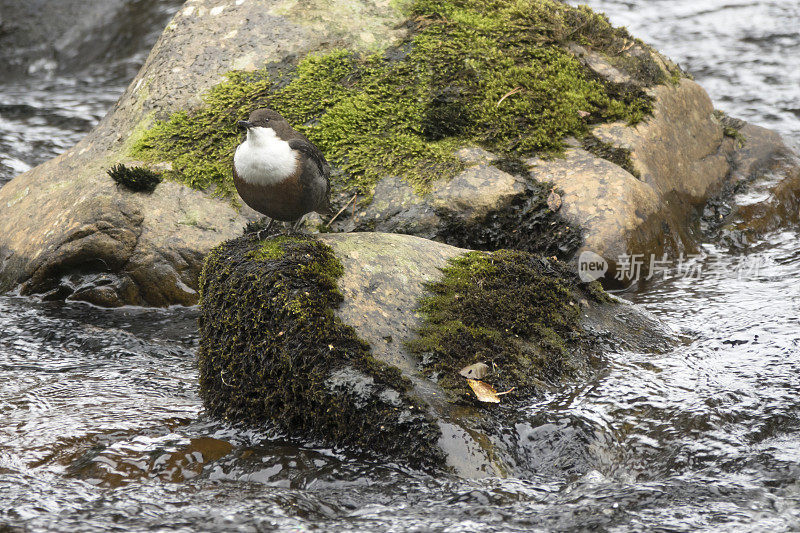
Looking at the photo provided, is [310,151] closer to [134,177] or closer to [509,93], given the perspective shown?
[134,177]

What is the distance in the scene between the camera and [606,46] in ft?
24.3

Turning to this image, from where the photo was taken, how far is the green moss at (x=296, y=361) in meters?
3.69

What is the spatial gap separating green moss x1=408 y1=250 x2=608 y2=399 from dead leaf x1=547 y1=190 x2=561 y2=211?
4.03ft

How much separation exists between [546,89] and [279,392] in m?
4.25

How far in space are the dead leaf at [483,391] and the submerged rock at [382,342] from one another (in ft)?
0.17

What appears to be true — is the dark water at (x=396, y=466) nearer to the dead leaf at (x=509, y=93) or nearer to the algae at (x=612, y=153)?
the algae at (x=612, y=153)

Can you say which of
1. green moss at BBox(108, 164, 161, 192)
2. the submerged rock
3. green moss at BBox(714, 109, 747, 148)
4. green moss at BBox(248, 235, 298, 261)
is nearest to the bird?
green moss at BBox(248, 235, 298, 261)

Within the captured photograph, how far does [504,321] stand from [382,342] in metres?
0.80

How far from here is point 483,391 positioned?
394 centimetres

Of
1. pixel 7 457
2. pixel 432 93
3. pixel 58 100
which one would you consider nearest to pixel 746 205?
pixel 432 93

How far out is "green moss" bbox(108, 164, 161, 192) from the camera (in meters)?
6.24

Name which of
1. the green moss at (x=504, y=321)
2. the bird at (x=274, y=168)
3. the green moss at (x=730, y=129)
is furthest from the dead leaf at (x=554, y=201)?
the green moss at (x=730, y=129)

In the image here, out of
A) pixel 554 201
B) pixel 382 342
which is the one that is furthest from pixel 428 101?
pixel 382 342

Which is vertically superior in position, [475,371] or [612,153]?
[612,153]
